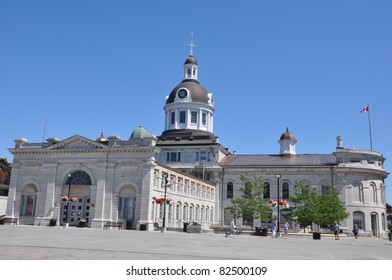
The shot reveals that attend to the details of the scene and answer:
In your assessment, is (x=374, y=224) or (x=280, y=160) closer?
(x=374, y=224)

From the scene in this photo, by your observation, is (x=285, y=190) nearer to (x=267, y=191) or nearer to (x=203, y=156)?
(x=267, y=191)

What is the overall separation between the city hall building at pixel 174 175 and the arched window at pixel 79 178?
11cm

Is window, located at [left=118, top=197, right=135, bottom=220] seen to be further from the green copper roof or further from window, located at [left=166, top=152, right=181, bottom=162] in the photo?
the green copper roof

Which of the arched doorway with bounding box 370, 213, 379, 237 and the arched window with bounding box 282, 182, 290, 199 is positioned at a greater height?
the arched window with bounding box 282, 182, 290, 199

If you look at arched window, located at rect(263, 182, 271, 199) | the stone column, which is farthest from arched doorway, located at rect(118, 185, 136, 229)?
arched window, located at rect(263, 182, 271, 199)

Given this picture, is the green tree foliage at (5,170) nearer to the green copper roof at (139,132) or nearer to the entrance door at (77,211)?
the green copper roof at (139,132)

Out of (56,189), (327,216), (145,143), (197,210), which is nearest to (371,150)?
(327,216)

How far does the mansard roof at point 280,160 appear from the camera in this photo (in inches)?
2557

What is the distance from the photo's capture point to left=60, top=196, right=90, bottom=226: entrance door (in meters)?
46.9

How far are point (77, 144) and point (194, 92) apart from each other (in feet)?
97.4

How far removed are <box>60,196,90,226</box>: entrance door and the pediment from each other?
5.74 metres

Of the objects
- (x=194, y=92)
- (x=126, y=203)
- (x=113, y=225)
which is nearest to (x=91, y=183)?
(x=126, y=203)

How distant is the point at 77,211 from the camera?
1860 inches

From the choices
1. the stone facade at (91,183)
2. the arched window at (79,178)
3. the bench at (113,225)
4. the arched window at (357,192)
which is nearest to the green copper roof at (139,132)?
the stone facade at (91,183)
